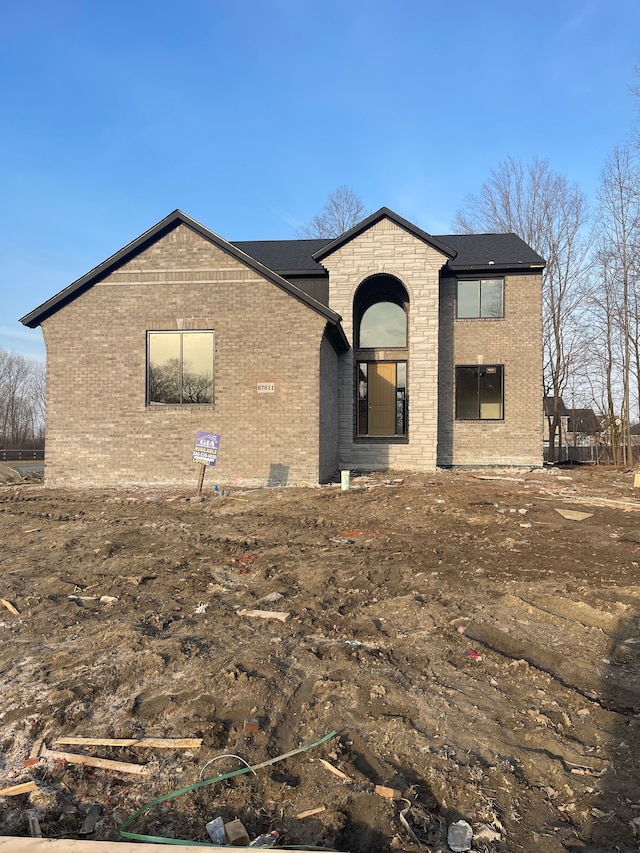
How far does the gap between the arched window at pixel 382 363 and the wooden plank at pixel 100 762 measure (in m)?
15.6

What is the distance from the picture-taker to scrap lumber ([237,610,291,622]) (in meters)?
4.81

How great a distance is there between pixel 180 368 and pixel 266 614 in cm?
1005

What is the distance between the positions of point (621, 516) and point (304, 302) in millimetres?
8585

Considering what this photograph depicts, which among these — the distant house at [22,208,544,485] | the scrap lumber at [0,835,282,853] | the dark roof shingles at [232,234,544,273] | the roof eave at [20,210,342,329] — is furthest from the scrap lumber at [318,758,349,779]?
the dark roof shingles at [232,234,544,273]

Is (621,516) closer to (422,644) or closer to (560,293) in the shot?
(422,644)

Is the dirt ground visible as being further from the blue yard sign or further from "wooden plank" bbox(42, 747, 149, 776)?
the blue yard sign

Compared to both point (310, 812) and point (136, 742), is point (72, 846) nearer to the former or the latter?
point (136, 742)

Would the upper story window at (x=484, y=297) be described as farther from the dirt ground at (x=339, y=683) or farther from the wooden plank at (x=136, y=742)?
the wooden plank at (x=136, y=742)

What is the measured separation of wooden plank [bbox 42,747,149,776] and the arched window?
15.6m

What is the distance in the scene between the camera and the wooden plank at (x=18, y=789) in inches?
98.7

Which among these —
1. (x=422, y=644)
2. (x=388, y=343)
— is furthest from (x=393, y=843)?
(x=388, y=343)

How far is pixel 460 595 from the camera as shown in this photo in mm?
5344

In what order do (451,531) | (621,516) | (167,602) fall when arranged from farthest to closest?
1. (621,516)
2. (451,531)
3. (167,602)

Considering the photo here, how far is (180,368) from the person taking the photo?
13.8 m
